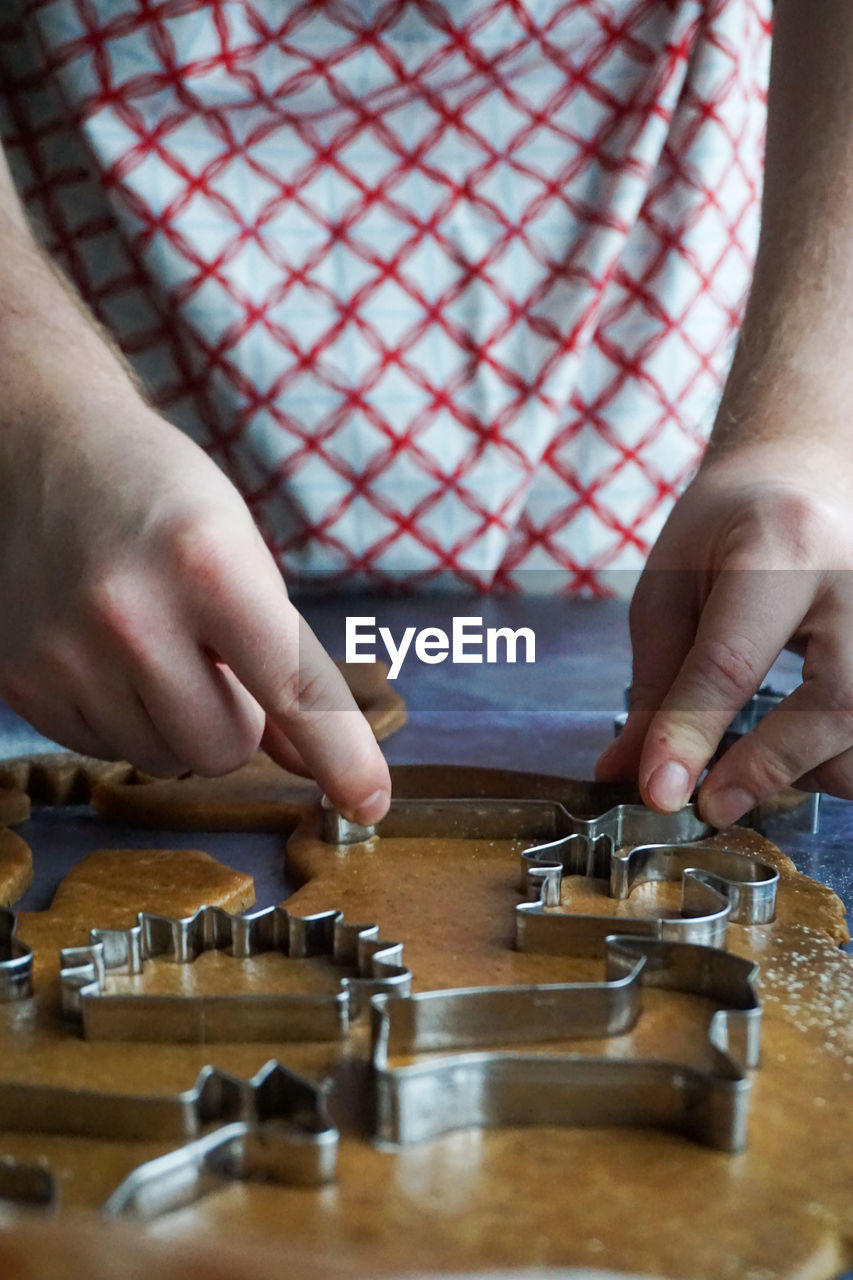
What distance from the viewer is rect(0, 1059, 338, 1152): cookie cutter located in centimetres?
60

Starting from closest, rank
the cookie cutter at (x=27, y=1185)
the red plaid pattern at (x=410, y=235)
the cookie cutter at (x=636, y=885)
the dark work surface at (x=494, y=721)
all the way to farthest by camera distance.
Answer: the cookie cutter at (x=27, y=1185), the cookie cutter at (x=636, y=885), the dark work surface at (x=494, y=721), the red plaid pattern at (x=410, y=235)

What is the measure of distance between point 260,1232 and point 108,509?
512mm

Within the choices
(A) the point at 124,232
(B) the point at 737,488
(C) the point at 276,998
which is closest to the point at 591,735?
(B) the point at 737,488

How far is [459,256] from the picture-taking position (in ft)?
5.30

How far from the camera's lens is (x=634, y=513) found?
1747 mm

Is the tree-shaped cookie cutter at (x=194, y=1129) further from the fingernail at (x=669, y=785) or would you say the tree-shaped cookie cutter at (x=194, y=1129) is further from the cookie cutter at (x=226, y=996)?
the fingernail at (x=669, y=785)

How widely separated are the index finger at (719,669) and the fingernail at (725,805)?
0.08 feet

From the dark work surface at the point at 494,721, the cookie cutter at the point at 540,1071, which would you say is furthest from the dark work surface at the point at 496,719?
the cookie cutter at the point at 540,1071

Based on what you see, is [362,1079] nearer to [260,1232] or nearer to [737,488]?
[260,1232]

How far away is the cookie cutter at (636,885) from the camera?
80 cm

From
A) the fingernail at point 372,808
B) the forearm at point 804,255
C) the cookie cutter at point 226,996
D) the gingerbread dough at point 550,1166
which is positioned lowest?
the gingerbread dough at point 550,1166

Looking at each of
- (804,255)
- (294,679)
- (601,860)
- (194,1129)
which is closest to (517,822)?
(601,860)

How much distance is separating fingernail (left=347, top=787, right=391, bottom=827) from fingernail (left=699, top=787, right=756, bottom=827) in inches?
9.1

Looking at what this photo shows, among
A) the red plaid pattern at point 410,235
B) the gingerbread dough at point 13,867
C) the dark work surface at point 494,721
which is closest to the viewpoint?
the gingerbread dough at point 13,867
